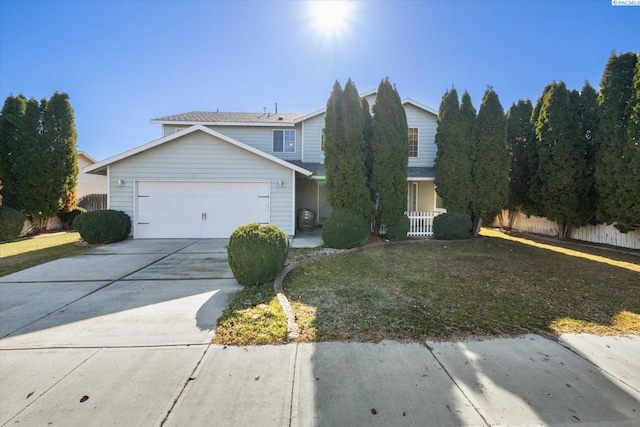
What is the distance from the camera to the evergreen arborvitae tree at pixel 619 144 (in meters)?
9.15

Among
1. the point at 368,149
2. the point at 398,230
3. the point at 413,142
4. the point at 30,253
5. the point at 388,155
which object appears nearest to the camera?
the point at 30,253

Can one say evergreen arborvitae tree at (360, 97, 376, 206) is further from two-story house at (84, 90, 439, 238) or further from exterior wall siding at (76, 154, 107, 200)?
exterior wall siding at (76, 154, 107, 200)

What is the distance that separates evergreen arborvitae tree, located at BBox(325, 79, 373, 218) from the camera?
10.1 meters

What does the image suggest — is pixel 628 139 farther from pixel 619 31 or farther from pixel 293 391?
pixel 293 391

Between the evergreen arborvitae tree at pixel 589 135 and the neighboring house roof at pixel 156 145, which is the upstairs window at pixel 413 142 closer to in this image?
the neighboring house roof at pixel 156 145

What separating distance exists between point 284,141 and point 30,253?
1065 cm

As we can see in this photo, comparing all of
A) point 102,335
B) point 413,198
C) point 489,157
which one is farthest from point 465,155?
point 102,335

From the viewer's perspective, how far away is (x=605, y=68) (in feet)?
32.4

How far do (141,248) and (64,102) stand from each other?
1140 centimetres

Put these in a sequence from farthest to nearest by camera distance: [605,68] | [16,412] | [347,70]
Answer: [347,70], [605,68], [16,412]

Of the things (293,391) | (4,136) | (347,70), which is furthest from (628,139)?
(4,136)

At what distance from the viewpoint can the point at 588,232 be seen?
11578 millimetres

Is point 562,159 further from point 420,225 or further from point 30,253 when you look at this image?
point 30,253

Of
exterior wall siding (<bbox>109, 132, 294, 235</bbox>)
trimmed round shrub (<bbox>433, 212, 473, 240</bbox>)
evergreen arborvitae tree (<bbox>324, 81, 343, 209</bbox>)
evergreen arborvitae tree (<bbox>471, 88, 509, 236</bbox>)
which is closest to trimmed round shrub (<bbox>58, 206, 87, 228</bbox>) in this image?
exterior wall siding (<bbox>109, 132, 294, 235</bbox>)
